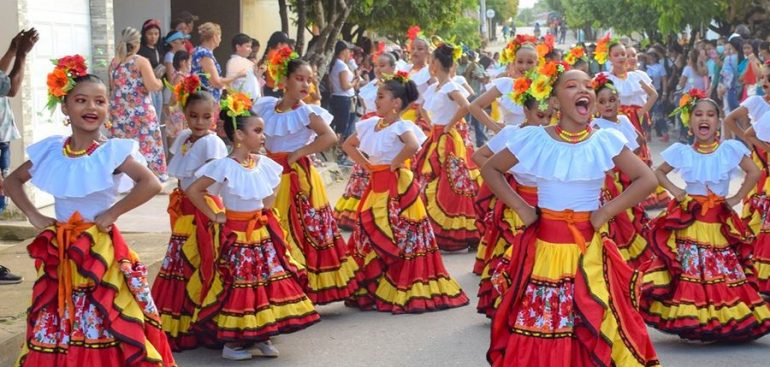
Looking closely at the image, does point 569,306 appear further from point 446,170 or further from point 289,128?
point 446,170

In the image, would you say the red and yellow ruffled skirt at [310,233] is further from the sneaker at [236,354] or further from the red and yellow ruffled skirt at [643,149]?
the red and yellow ruffled skirt at [643,149]

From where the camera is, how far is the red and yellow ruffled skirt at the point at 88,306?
6258 mm

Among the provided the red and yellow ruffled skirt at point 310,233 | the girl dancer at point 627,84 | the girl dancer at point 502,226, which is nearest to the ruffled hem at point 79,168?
the girl dancer at point 502,226

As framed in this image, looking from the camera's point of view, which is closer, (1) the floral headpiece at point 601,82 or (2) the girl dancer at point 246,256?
(2) the girl dancer at point 246,256

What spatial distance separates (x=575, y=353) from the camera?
6.30m

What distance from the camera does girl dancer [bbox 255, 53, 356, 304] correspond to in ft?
30.0

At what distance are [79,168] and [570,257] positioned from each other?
249 centimetres

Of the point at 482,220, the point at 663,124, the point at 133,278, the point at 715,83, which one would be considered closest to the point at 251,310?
the point at 133,278

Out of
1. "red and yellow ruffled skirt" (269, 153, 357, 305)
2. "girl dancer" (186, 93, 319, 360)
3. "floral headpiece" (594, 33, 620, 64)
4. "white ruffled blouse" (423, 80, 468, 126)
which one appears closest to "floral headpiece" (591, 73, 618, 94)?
"red and yellow ruffled skirt" (269, 153, 357, 305)

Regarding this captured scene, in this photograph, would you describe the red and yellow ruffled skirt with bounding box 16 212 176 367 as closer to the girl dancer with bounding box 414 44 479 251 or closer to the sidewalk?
the sidewalk

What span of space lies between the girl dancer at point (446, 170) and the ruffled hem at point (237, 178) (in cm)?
423

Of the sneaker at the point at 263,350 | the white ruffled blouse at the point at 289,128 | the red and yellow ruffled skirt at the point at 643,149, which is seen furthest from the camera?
the red and yellow ruffled skirt at the point at 643,149

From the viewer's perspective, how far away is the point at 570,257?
6398 mm

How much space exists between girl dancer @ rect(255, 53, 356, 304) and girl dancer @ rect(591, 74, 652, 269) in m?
1.98
